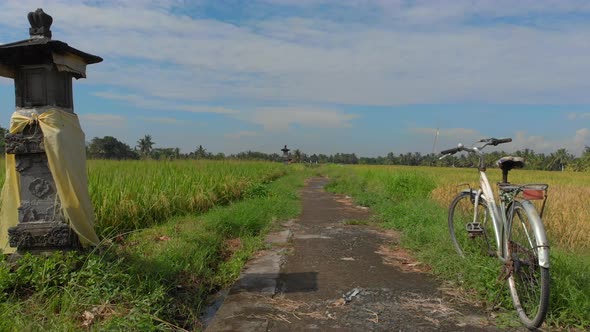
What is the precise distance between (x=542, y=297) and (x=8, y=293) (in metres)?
3.69

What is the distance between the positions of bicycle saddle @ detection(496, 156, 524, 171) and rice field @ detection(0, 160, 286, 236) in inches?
185

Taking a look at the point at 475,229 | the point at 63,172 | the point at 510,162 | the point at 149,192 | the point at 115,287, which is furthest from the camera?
the point at 149,192

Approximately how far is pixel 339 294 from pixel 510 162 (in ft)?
6.25

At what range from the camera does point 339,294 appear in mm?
3607

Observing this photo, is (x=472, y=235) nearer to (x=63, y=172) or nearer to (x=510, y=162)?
(x=510, y=162)

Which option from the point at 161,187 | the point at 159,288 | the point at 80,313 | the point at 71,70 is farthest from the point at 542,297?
the point at 161,187

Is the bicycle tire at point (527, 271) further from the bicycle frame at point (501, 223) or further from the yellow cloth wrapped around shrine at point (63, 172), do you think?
the yellow cloth wrapped around shrine at point (63, 172)

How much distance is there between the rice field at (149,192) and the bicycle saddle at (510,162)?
471cm

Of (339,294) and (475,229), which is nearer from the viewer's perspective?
(339,294)

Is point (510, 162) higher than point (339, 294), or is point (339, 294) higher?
point (510, 162)

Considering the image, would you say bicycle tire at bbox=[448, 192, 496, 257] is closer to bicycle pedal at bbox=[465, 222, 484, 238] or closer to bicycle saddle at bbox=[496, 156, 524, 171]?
bicycle pedal at bbox=[465, 222, 484, 238]

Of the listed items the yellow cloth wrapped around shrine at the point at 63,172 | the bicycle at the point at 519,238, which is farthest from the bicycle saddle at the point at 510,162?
the yellow cloth wrapped around shrine at the point at 63,172

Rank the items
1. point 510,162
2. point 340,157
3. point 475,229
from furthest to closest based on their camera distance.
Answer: point 340,157, point 475,229, point 510,162

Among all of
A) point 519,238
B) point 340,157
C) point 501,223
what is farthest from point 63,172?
point 340,157
